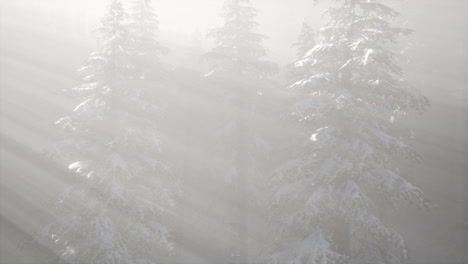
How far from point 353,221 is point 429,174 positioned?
24.1 metres

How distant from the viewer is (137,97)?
1360 cm

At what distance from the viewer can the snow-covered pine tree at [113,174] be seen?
11.8 meters

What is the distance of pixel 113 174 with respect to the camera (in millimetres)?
12539

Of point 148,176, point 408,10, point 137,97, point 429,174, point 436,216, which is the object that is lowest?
point 148,176

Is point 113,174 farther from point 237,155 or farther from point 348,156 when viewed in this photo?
point 348,156

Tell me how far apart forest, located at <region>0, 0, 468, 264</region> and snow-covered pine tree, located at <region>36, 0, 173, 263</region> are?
0.06 m

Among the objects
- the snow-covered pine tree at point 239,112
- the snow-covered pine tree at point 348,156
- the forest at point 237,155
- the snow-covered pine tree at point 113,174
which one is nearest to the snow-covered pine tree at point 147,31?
the forest at point 237,155

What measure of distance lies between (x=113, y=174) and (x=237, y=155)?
736cm

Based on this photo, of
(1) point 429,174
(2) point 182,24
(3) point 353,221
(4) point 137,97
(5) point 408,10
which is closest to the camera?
(3) point 353,221

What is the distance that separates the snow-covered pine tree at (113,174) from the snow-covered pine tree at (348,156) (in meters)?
5.21

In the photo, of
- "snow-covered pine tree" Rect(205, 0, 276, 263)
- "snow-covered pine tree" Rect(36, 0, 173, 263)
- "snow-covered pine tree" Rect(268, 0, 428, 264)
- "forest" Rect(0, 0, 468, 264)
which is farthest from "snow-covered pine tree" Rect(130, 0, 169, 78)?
"snow-covered pine tree" Rect(268, 0, 428, 264)

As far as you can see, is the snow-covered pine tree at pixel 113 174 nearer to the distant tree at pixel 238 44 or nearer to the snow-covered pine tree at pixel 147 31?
the snow-covered pine tree at pixel 147 31

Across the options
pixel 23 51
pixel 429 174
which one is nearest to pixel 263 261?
pixel 429 174

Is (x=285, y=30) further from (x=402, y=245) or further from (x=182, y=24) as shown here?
(x=402, y=245)
